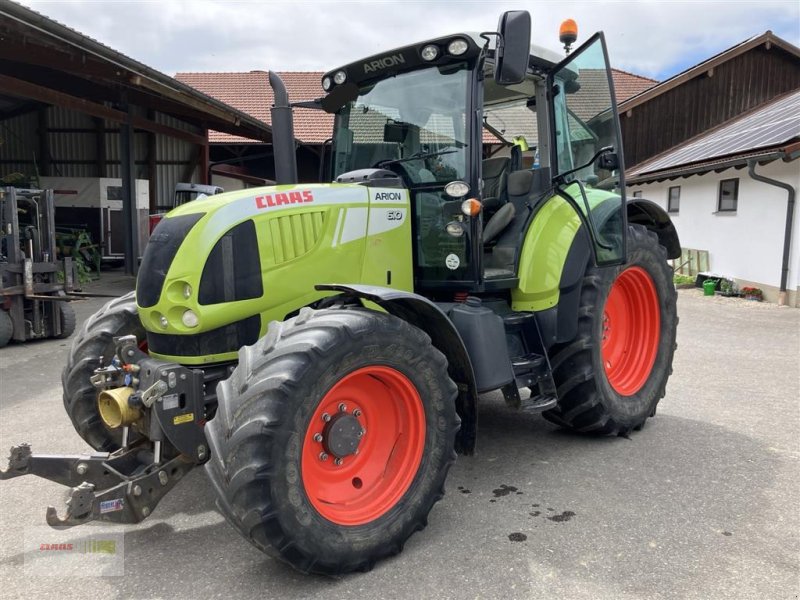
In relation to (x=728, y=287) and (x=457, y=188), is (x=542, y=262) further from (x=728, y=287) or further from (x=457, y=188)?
(x=728, y=287)

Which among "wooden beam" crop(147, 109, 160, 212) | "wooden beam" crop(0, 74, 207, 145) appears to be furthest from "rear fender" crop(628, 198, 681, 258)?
"wooden beam" crop(147, 109, 160, 212)

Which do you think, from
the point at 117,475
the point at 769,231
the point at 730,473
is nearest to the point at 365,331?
the point at 117,475

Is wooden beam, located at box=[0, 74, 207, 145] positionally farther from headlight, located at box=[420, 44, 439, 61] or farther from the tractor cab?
headlight, located at box=[420, 44, 439, 61]

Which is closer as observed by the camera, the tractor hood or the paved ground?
the paved ground

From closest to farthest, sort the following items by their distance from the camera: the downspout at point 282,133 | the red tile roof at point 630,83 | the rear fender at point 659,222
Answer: the downspout at point 282,133 → the rear fender at point 659,222 → the red tile roof at point 630,83

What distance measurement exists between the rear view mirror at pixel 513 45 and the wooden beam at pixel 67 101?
9.43 m

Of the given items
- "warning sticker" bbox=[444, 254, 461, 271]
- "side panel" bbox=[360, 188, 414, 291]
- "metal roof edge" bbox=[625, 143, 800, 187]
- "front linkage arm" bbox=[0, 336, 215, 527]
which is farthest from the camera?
"metal roof edge" bbox=[625, 143, 800, 187]

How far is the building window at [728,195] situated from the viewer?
43.9ft

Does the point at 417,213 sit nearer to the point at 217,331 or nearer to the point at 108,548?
the point at 217,331

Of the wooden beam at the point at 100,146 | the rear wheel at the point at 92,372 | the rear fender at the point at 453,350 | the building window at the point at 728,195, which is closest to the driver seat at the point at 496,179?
the rear fender at the point at 453,350

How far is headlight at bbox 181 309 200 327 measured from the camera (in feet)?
9.73

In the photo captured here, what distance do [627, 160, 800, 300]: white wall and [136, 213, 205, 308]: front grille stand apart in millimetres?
10925

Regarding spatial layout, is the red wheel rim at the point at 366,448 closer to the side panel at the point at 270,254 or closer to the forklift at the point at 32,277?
the side panel at the point at 270,254

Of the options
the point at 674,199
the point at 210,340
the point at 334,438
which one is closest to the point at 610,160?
the point at 334,438
